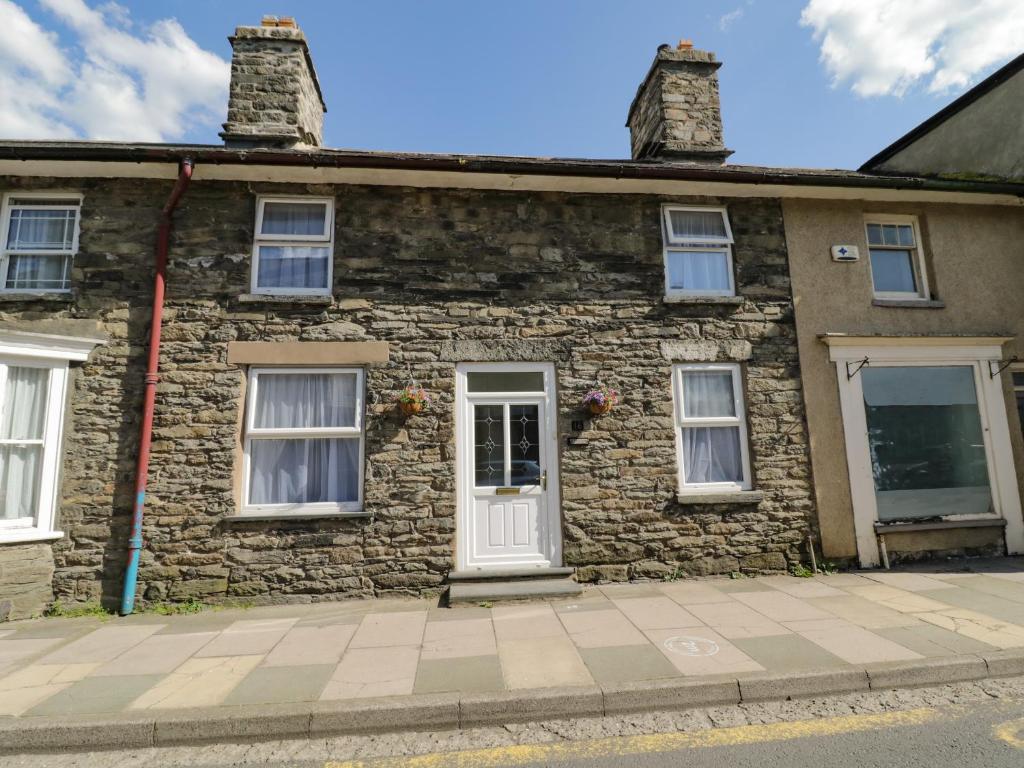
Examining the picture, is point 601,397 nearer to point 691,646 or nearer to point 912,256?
point 691,646

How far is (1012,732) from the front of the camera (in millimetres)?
3236

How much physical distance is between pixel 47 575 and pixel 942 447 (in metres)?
11.5

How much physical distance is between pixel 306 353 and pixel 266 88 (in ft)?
14.1

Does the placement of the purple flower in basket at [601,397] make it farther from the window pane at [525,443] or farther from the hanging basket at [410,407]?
the hanging basket at [410,407]

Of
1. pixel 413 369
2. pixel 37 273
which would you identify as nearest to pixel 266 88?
pixel 37 273

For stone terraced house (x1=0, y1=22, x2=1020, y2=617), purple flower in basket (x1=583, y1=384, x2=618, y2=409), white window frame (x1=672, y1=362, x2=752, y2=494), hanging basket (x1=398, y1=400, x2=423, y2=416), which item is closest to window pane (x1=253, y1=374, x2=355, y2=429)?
stone terraced house (x1=0, y1=22, x2=1020, y2=617)

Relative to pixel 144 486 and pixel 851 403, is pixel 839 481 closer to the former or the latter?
pixel 851 403

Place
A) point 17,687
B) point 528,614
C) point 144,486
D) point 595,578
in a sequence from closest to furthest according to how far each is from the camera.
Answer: point 17,687 → point 528,614 → point 144,486 → point 595,578

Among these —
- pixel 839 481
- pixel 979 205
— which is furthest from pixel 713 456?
pixel 979 205

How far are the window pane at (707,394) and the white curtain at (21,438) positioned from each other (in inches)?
308

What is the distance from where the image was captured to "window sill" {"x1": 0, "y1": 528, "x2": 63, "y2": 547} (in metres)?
5.56

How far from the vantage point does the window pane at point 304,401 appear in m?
6.44

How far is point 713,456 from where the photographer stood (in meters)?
7.00

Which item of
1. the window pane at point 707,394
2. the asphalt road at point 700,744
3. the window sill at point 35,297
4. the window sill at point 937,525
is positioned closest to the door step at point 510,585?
the asphalt road at point 700,744
